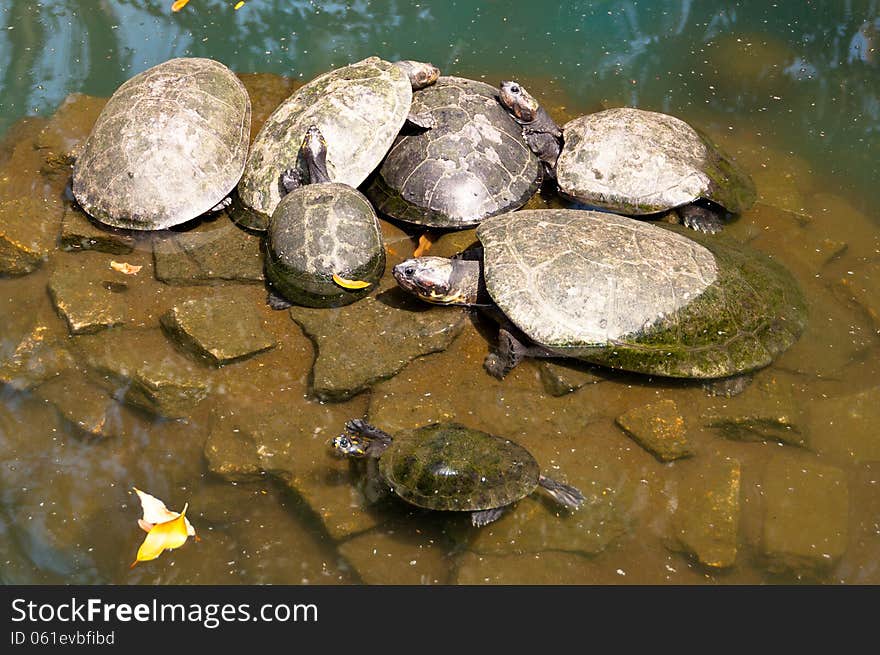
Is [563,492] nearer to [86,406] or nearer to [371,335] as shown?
[371,335]

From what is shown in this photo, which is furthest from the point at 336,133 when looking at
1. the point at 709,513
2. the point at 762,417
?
the point at 709,513

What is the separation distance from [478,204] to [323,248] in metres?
1.43

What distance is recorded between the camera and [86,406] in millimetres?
5074

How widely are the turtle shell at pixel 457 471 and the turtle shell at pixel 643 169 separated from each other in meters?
2.91

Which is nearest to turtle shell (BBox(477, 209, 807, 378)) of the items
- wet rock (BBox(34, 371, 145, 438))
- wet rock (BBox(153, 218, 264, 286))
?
wet rock (BBox(153, 218, 264, 286))

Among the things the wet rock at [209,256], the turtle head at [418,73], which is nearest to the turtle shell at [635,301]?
the wet rock at [209,256]

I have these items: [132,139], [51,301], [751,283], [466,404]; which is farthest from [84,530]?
[751,283]

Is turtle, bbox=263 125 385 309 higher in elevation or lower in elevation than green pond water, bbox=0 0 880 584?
higher

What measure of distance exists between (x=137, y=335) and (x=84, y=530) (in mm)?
1608

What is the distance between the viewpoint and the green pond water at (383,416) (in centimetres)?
442

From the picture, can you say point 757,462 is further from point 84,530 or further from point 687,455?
point 84,530

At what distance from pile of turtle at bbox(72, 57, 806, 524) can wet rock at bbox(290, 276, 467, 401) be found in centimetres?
16

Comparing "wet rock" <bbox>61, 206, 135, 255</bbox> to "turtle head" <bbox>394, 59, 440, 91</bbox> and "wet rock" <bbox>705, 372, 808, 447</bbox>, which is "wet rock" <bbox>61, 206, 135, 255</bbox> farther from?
"wet rock" <bbox>705, 372, 808, 447</bbox>

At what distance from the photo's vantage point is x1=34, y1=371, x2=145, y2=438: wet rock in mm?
4969
